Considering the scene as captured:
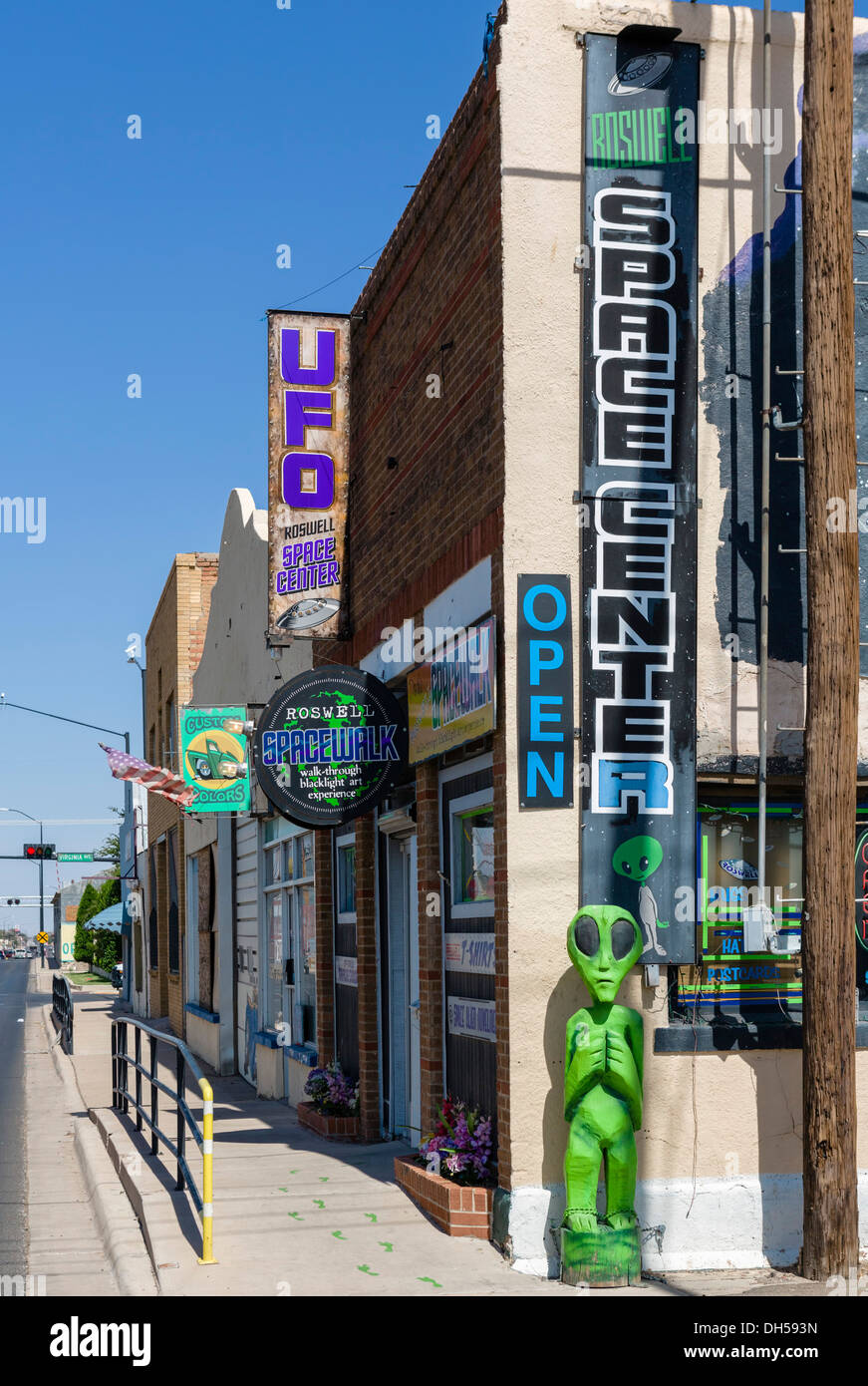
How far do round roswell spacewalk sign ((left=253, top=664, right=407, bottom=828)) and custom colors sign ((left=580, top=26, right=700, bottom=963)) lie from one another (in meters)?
2.77

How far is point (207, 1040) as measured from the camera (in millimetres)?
22703

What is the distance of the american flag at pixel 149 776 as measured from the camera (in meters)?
16.2

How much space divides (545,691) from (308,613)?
5047 mm

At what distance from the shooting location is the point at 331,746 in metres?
11.0

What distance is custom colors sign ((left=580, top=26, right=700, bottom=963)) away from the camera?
855cm

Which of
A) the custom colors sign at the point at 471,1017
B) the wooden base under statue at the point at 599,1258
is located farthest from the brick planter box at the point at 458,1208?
the custom colors sign at the point at 471,1017

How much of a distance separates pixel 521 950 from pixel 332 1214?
8.31 feet

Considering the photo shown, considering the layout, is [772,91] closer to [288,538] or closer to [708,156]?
[708,156]

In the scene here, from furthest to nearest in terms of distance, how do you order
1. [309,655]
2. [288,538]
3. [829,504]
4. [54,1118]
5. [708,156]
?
1. [54,1118]
2. [309,655]
3. [288,538]
4. [708,156]
5. [829,504]

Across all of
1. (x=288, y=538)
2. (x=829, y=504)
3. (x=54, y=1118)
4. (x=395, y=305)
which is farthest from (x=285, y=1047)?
(x=829, y=504)

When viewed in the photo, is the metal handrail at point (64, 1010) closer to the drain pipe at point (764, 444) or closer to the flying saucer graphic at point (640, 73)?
the drain pipe at point (764, 444)

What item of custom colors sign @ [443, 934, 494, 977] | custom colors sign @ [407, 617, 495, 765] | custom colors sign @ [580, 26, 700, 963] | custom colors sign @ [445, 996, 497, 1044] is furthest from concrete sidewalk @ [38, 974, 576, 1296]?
custom colors sign @ [407, 617, 495, 765]

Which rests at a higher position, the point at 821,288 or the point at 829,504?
the point at 821,288

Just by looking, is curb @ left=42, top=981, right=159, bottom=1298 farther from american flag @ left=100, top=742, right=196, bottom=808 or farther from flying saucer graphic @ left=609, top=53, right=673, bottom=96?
flying saucer graphic @ left=609, top=53, right=673, bottom=96
